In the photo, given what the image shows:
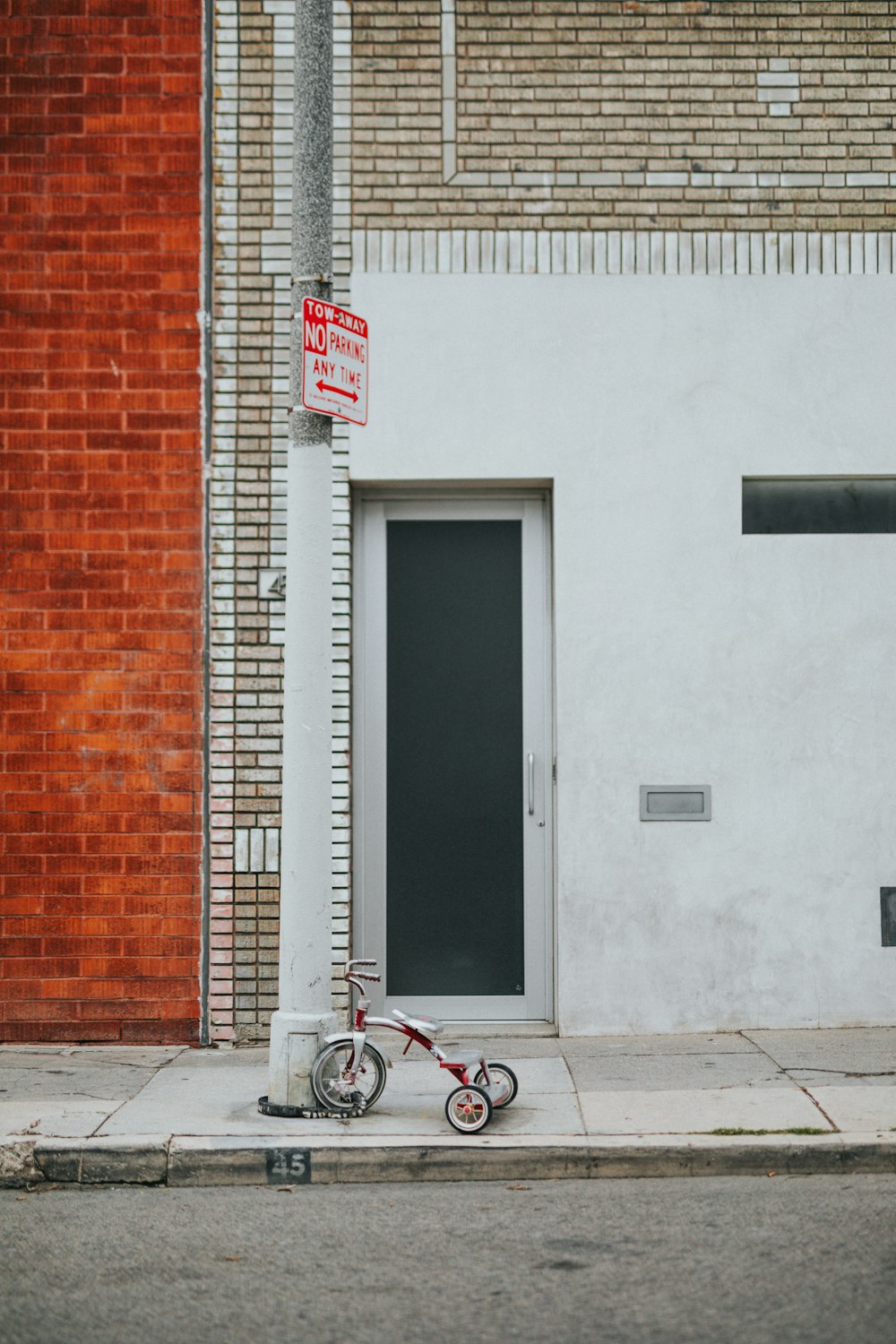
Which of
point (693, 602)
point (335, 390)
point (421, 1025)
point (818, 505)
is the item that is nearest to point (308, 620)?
point (335, 390)

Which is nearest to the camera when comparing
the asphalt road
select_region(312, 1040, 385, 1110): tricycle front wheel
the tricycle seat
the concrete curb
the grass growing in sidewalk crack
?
the asphalt road

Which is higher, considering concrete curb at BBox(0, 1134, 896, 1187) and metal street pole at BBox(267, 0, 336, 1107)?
metal street pole at BBox(267, 0, 336, 1107)

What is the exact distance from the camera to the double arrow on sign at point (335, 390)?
6.30 metres

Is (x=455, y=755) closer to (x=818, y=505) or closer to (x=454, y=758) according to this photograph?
(x=454, y=758)

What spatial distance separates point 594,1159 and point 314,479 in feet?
10.2

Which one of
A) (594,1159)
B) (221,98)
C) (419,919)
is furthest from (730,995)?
(221,98)

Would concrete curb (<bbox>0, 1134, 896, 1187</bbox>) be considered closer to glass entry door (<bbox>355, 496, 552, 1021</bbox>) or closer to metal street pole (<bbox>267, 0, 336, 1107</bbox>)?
metal street pole (<bbox>267, 0, 336, 1107</bbox>)

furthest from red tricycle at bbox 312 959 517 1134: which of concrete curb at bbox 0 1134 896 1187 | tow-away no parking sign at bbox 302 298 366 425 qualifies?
tow-away no parking sign at bbox 302 298 366 425

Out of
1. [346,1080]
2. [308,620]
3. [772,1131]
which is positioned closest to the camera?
[772,1131]

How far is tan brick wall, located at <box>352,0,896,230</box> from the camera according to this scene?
8.07 metres

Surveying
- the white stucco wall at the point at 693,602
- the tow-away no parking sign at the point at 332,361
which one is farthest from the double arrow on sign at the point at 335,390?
the white stucco wall at the point at 693,602

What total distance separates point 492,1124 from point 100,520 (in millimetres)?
3999

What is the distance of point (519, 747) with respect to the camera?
823 centimetres

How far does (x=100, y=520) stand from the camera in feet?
26.1
